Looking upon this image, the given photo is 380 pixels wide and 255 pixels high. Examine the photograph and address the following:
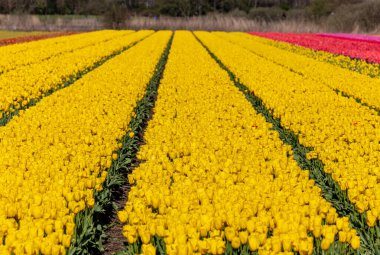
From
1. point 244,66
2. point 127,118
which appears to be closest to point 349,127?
point 127,118

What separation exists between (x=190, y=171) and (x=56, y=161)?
62.6 inches

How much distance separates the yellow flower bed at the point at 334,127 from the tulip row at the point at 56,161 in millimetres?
2767

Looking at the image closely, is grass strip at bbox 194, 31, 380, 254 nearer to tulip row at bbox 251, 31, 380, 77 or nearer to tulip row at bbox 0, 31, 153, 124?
tulip row at bbox 0, 31, 153, 124

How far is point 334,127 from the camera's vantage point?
27.5 ft

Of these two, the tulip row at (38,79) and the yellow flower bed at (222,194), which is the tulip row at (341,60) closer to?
the tulip row at (38,79)

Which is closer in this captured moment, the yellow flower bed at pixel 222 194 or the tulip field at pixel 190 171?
the yellow flower bed at pixel 222 194

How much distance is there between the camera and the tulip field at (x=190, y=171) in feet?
13.8

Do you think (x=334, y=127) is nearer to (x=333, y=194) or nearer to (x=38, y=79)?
(x=333, y=194)

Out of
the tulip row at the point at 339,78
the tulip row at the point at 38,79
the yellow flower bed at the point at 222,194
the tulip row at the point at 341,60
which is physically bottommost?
the tulip row at the point at 341,60

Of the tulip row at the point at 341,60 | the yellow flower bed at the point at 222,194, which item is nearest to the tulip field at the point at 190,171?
the yellow flower bed at the point at 222,194

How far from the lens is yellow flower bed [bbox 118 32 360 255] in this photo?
404 cm

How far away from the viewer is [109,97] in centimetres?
1068

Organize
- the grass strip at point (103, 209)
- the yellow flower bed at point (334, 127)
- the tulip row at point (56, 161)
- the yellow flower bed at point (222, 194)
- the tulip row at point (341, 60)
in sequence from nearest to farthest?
the yellow flower bed at point (222, 194) < the tulip row at point (56, 161) < the grass strip at point (103, 209) < the yellow flower bed at point (334, 127) < the tulip row at point (341, 60)

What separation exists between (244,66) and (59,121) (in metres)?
9.93
